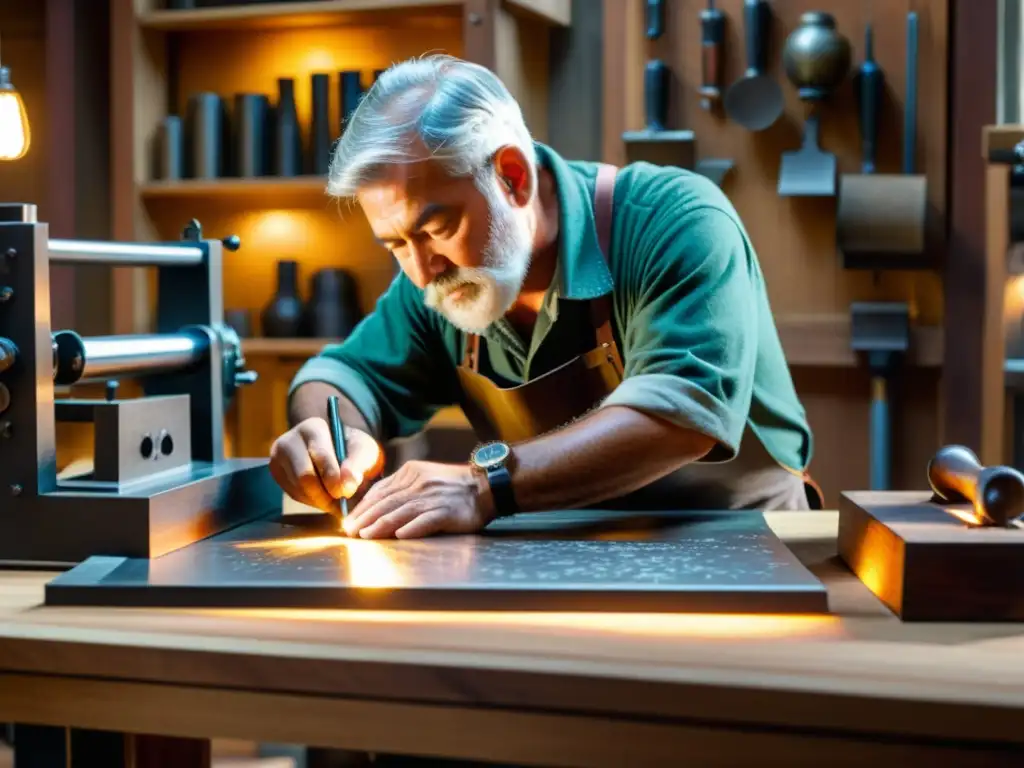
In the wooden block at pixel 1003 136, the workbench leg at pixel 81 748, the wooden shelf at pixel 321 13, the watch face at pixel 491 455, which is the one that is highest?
the wooden shelf at pixel 321 13

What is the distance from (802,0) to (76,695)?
2.85 metres

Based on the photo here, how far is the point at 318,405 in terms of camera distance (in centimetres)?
206

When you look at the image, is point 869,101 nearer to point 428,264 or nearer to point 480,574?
point 428,264

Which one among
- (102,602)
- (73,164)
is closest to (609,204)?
(102,602)

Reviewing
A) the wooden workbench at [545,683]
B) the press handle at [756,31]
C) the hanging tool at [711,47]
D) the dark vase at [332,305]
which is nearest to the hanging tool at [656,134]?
the hanging tool at [711,47]

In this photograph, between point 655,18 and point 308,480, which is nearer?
point 308,480

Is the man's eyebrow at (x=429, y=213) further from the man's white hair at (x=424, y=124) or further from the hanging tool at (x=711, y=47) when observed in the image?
the hanging tool at (x=711, y=47)

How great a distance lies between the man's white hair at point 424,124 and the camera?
1.80 metres

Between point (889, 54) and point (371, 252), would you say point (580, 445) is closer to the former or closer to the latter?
point (889, 54)

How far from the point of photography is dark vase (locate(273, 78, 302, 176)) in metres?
3.75

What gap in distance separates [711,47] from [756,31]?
0.40 ft

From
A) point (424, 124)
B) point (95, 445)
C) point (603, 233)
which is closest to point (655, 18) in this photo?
point (603, 233)

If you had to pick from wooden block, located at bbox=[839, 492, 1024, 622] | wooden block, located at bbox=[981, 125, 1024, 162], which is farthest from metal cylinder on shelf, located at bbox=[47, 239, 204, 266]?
wooden block, located at bbox=[981, 125, 1024, 162]

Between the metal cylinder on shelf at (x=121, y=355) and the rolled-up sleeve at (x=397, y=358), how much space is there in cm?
40
